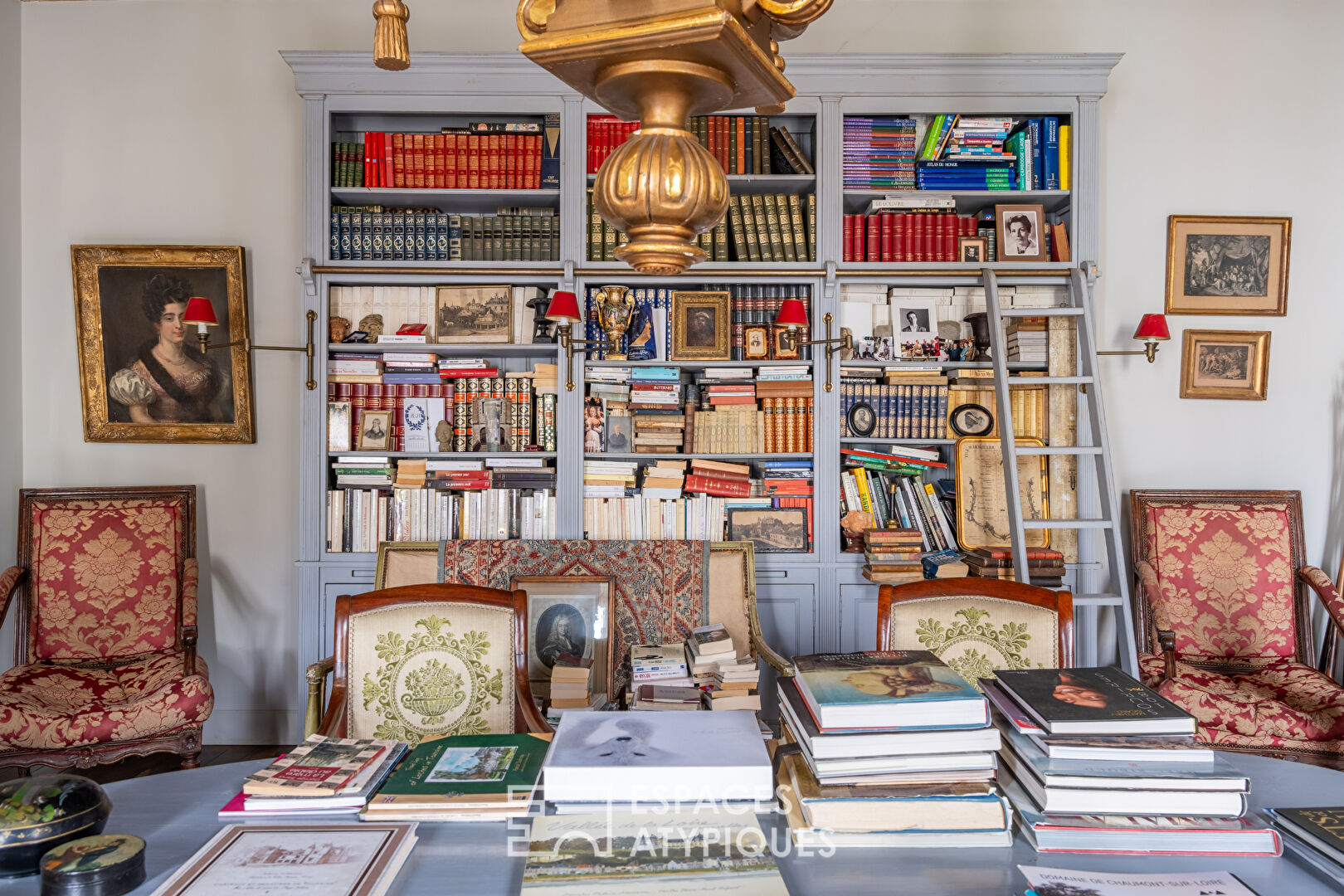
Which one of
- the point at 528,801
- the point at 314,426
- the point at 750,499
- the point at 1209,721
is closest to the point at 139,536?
the point at 314,426

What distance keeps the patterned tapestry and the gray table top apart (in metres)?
1.87

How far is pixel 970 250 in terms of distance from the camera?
3293 millimetres

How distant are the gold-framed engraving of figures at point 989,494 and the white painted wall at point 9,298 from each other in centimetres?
402

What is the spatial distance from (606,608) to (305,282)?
1772 mm

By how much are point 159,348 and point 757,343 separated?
257 cm

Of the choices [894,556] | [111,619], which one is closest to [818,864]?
[894,556]

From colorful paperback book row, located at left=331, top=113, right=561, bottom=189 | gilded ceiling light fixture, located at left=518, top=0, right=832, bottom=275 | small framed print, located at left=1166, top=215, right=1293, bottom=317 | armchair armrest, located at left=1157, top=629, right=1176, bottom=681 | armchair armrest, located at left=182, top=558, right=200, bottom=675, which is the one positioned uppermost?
colorful paperback book row, located at left=331, top=113, right=561, bottom=189

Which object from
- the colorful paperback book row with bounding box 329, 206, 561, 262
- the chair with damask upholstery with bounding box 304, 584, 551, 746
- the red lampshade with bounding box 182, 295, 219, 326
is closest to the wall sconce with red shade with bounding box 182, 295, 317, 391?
the red lampshade with bounding box 182, 295, 219, 326

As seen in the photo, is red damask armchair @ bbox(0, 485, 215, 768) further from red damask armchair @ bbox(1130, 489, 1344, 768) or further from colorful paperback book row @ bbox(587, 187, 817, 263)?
red damask armchair @ bbox(1130, 489, 1344, 768)

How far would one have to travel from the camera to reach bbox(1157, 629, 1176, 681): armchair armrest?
2.78 m

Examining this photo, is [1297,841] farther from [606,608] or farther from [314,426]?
[314,426]

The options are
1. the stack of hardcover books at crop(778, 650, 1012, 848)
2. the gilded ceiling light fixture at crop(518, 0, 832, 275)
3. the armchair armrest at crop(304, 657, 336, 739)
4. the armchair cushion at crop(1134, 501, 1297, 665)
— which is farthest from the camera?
the armchair cushion at crop(1134, 501, 1297, 665)

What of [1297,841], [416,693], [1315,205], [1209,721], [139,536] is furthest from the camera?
[1315,205]

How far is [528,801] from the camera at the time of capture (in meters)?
1.10
